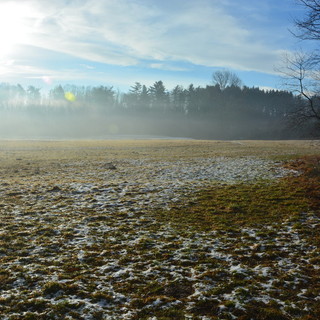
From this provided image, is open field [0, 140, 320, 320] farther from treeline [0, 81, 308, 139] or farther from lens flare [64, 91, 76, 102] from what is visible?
lens flare [64, 91, 76, 102]

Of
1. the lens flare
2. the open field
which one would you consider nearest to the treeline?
the lens flare

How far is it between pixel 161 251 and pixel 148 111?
120719mm

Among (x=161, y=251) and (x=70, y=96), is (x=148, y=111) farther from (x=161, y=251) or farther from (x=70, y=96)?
(x=161, y=251)

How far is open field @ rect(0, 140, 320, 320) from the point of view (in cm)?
537

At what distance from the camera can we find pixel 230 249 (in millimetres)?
7848

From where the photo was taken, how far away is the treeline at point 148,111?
4264 inches

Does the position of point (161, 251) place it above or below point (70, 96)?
below

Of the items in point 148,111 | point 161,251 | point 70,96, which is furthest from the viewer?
point 70,96

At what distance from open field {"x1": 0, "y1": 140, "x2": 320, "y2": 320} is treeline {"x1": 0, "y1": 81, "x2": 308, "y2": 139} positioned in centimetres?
8685

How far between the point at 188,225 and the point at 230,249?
227cm

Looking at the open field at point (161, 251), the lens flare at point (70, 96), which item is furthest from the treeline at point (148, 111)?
the open field at point (161, 251)

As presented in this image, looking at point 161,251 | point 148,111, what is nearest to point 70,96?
point 148,111

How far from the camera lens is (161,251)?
308 inches

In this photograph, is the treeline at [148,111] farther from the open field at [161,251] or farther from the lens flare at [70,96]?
the open field at [161,251]
